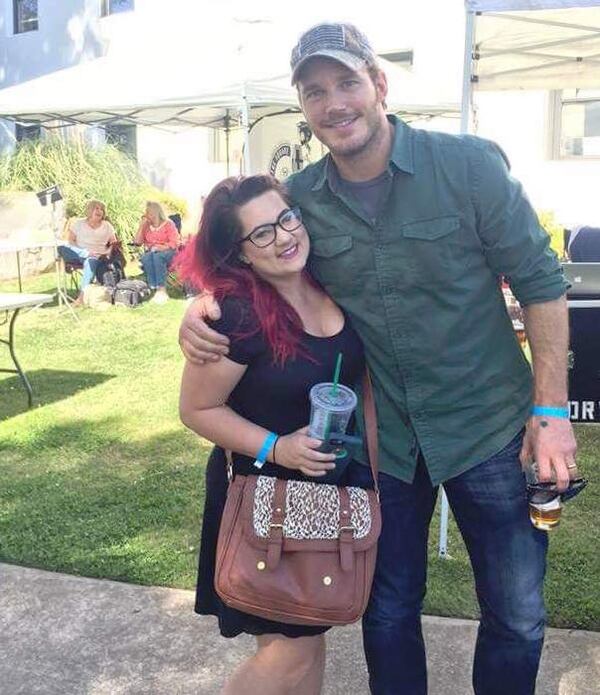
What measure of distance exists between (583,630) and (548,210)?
8.51 metres

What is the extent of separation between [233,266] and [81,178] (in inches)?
529

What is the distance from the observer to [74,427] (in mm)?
6012

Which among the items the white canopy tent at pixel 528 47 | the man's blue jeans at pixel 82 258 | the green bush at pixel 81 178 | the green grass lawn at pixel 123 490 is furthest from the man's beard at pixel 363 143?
the green bush at pixel 81 178

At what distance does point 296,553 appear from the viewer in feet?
7.00

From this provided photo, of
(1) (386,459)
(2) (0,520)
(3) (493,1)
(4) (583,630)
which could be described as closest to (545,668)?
(4) (583,630)

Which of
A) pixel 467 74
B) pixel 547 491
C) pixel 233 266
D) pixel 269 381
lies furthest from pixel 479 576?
pixel 467 74

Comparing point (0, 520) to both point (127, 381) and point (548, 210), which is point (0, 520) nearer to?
point (127, 381)

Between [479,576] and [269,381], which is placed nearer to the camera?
[269,381]

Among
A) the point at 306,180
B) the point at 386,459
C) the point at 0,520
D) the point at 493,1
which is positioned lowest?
the point at 0,520

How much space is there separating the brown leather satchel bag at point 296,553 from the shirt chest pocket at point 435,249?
583 millimetres

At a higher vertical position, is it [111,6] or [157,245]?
[111,6]

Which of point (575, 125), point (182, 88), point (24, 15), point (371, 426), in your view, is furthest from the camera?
point (24, 15)

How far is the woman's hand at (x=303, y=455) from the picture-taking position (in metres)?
2.07

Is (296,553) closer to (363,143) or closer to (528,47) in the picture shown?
(363,143)
